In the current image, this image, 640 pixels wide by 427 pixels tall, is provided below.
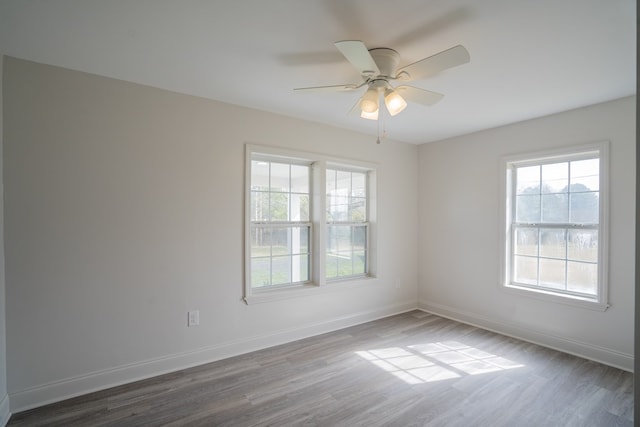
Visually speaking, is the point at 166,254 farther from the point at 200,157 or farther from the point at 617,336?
the point at 617,336

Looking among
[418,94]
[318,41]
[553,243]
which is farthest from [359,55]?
[553,243]

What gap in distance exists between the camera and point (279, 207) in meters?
3.34

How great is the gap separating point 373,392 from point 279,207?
200 centimetres

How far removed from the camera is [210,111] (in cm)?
279

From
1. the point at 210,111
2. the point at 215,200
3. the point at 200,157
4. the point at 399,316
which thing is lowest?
the point at 399,316

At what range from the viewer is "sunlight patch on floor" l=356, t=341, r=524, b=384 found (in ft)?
8.47

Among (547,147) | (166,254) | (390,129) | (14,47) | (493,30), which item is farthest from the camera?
(390,129)

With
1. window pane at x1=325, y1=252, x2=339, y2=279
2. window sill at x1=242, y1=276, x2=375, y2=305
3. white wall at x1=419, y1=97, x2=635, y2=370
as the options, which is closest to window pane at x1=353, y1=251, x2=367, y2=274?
window sill at x1=242, y1=276, x2=375, y2=305

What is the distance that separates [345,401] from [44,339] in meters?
2.23

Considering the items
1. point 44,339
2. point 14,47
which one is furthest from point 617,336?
point 14,47

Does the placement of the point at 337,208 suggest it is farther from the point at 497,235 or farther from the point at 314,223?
the point at 497,235

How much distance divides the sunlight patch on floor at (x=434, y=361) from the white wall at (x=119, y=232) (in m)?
1.06

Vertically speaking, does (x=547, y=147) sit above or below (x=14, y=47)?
below

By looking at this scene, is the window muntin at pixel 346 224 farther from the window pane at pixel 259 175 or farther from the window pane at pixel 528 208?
the window pane at pixel 528 208
